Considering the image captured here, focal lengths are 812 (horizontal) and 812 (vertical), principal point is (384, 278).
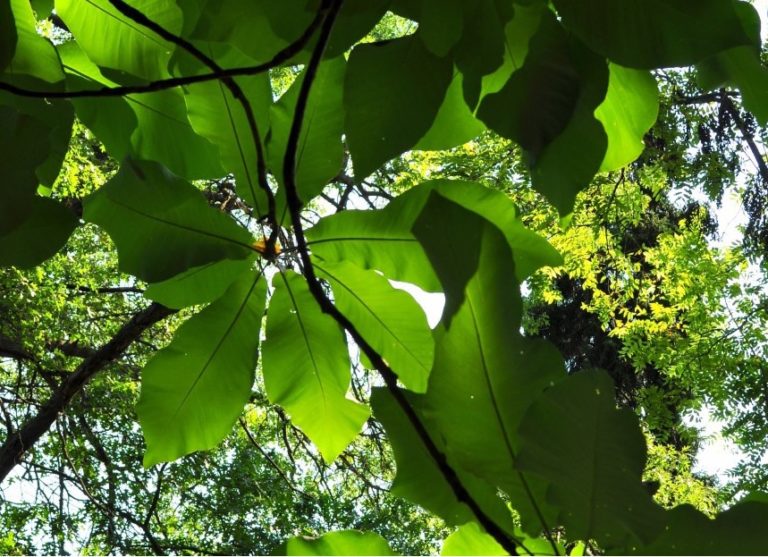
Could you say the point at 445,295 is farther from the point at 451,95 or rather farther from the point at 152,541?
the point at 152,541

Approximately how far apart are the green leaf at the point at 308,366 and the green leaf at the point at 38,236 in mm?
222

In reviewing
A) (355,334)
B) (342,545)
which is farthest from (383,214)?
(342,545)

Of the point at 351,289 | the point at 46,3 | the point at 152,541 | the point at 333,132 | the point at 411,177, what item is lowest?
the point at 351,289

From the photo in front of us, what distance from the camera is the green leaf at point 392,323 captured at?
0.82 metres

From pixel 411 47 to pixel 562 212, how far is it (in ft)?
0.61

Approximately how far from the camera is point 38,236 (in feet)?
2.57

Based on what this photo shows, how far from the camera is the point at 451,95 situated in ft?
2.50

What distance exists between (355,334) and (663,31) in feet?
1.05

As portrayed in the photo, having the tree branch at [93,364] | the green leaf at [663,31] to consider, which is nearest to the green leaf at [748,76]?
the green leaf at [663,31]

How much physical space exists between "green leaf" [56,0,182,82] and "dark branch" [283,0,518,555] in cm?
36

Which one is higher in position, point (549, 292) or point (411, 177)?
point (411, 177)

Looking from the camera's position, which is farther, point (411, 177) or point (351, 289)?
point (411, 177)

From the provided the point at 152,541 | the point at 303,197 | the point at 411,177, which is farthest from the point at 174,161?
the point at 411,177

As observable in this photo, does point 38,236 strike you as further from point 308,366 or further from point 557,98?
point 557,98
